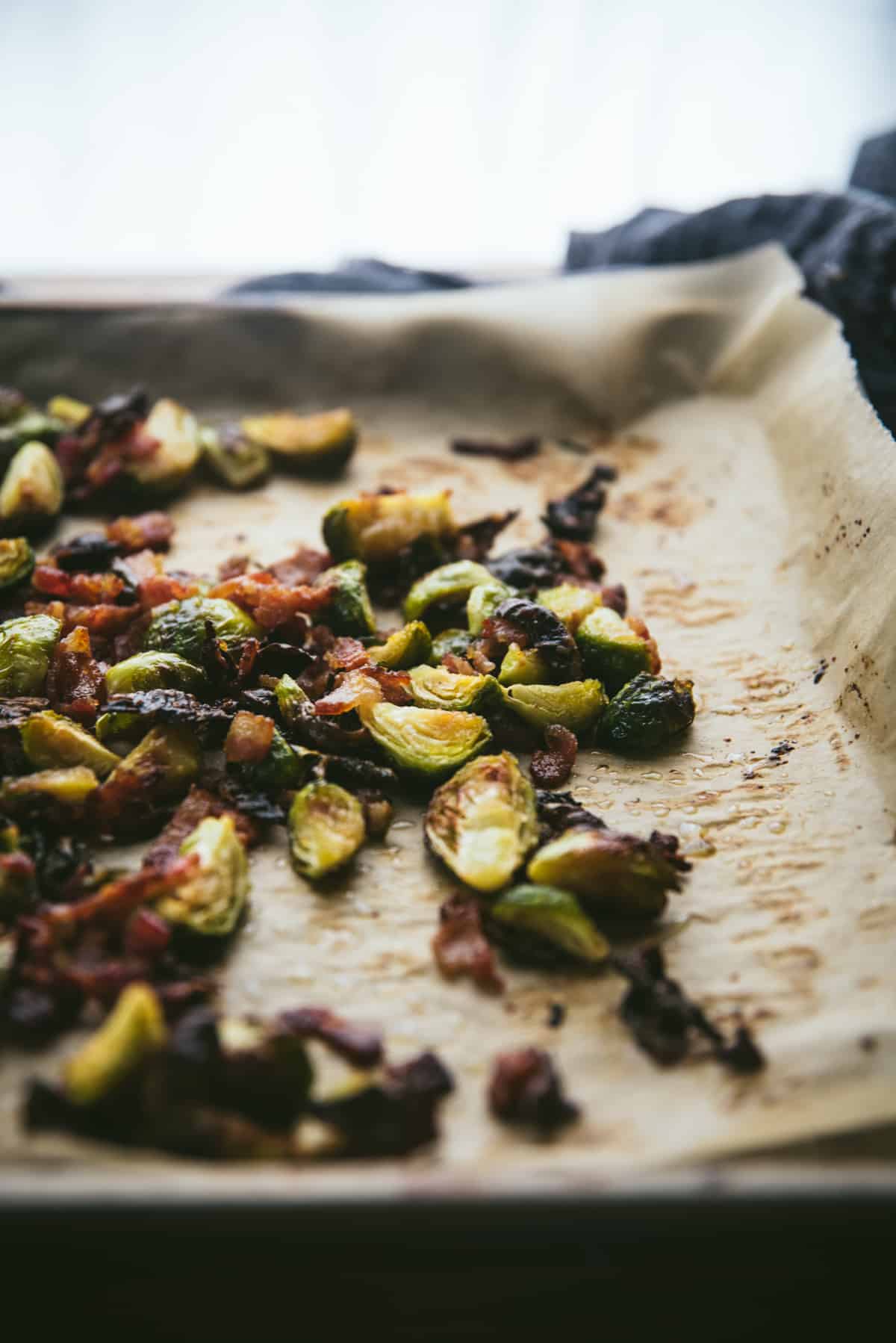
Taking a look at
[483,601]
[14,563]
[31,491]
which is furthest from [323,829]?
[31,491]

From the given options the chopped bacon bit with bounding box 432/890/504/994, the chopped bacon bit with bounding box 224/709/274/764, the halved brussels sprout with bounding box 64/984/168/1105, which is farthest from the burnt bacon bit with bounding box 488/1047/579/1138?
the chopped bacon bit with bounding box 224/709/274/764

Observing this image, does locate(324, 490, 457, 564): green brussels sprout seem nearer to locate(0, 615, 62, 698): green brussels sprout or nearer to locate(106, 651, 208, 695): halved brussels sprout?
locate(106, 651, 208, 695): halved brussels sprout

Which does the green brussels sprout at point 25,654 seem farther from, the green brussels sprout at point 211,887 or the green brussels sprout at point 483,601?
the green brussels sprout at point 483,601

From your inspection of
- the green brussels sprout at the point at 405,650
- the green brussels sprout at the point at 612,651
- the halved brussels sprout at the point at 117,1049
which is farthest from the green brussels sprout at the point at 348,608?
the halved brussels sprout at the point at 117,1049

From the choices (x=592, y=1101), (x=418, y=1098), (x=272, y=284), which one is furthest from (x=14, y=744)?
(x=272, y=284)

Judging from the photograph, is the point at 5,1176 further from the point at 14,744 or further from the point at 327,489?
the point at 327,489

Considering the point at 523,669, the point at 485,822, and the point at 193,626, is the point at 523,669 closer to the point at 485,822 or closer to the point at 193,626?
the point at 485,822
